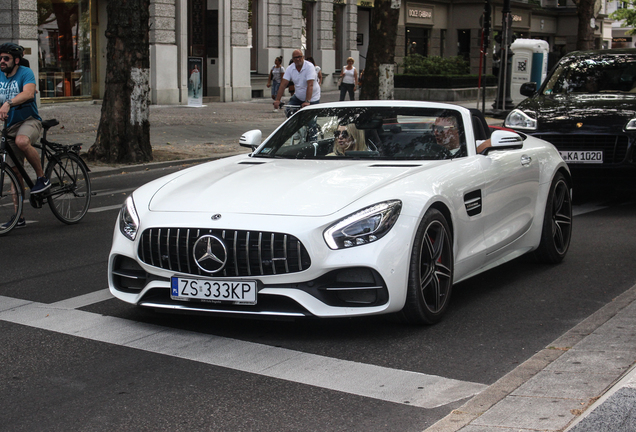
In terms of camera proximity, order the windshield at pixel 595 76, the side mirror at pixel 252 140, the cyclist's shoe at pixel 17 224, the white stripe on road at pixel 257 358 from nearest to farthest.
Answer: the white stripe on road at pixel 257 358 < the side mirror at pixel 252 140 < the cyclist's shoe at pixel 17 224 < the windshield at pixel 595 76

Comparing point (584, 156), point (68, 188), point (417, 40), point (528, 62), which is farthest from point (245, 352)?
point (417, 40)

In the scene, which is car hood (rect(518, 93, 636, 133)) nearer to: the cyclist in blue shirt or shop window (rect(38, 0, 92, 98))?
the cyclist in blue shirt

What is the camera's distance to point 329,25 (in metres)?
38.9

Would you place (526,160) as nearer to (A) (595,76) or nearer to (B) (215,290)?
(B) (215,290)

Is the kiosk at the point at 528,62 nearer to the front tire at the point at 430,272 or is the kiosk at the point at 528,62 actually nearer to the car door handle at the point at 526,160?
the car door handle at the point at 526,160

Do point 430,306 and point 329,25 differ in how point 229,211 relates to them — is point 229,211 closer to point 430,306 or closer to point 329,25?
point 430,306

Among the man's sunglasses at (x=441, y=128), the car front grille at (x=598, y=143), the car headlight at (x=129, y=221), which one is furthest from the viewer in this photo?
the car front grille at (x=598, y=143)

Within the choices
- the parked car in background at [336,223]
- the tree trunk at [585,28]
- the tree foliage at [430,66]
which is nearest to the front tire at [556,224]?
the parked car in background at [336,223]

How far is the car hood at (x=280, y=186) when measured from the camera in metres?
4.84

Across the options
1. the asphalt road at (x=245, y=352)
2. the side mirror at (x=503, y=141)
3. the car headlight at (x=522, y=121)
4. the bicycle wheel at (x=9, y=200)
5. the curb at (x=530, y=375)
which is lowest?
the asphalt road at (x=245, y=352)

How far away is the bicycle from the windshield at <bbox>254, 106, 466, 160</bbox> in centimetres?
305

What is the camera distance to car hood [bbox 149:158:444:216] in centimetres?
484

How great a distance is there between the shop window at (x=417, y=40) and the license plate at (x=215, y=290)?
147 feet

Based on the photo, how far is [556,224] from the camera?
6965 millimetres
